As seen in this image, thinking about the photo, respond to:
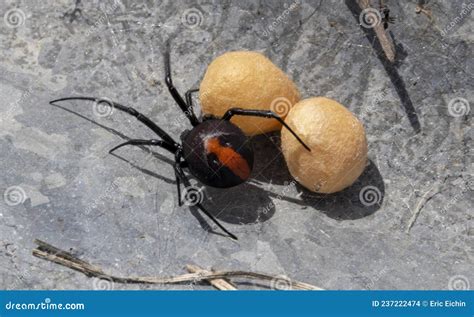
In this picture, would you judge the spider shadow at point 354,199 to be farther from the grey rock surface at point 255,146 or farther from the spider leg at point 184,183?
the spider leg at point 184,183

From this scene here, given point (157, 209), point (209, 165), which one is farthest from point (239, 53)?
point (157, 209)

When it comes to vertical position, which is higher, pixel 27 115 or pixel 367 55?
pixel 27 115

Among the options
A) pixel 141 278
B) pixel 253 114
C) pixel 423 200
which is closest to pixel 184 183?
pixel 253 114

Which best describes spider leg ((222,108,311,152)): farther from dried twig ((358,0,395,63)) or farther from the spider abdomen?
dried twig ((358,0,395,63))

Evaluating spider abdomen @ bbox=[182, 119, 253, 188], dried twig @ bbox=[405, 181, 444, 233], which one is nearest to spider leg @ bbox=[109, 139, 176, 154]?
spider abdomen @ bbox=[182, 119, 253, 188]

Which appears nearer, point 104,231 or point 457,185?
point 104,231

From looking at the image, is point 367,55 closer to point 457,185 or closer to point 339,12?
point 339,12

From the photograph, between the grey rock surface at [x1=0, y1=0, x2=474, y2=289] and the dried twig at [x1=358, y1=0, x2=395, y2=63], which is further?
the dried twig at [x1=358, y1=0, x2=395, y2=63]
